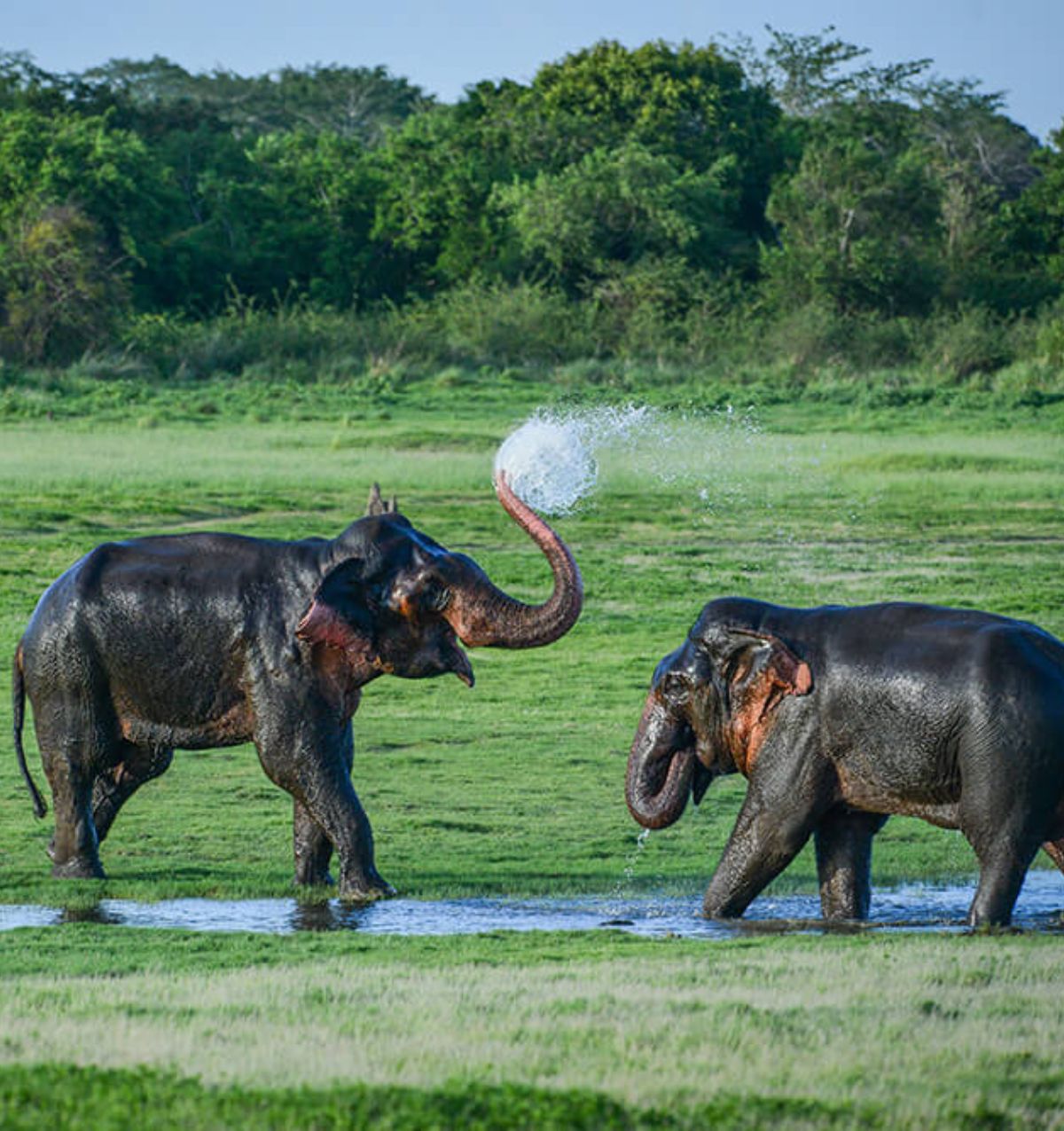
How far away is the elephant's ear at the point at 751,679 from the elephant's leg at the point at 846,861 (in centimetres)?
Answer: 41

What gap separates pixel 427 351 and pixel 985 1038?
36.6 m

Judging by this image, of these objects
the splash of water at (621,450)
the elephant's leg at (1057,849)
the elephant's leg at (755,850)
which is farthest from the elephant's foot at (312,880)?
the splash of water at (621,450)

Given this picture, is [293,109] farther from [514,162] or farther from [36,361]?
[36,361]

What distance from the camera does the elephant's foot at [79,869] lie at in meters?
10.5

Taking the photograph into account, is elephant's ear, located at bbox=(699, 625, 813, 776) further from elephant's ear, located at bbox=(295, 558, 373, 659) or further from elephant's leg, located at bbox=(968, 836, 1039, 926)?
elephant's ear, located at bbox=(295, 558, 373, 659)

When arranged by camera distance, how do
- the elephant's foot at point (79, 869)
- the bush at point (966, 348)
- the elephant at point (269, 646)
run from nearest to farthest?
the elephant at point (269, 646) < the elephant's foot at point (79, 869) < the bush at point (966, 348)

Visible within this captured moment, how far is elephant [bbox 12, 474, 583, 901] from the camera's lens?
10.3 metres

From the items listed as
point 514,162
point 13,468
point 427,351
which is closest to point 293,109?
point 514,162

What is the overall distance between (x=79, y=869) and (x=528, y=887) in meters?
1.90

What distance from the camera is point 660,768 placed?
10109mm

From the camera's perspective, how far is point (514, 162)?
52.8 meters

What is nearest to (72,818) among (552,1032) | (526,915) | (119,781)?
(119,781)

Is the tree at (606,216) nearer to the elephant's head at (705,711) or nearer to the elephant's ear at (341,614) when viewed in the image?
the elephant's ear at (341,614)

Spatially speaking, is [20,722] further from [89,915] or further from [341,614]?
A: [341,614]
